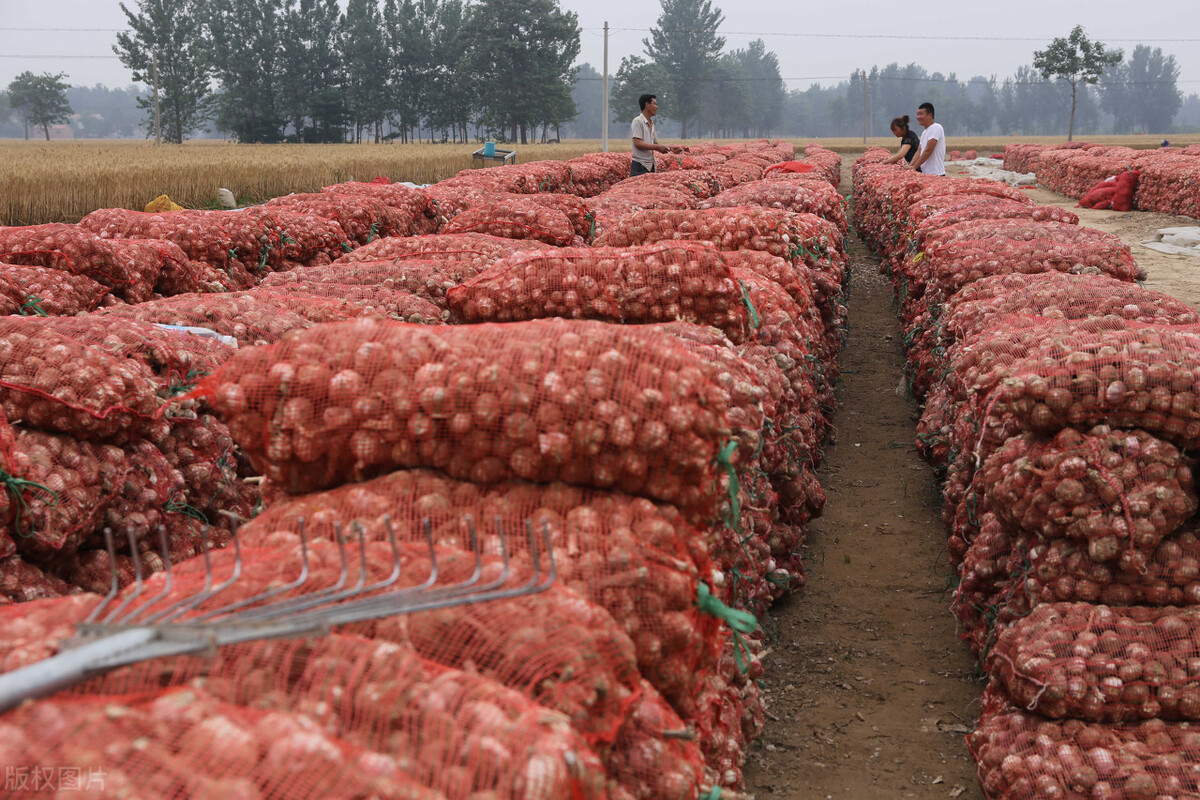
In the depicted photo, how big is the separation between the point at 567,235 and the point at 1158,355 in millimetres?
4722

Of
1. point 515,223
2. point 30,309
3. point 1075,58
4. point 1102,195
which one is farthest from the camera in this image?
point 1075,58

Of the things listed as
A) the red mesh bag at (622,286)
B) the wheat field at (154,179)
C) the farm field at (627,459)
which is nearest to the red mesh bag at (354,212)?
the farm field at (627,459)

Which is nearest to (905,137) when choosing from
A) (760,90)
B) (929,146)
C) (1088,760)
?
(929,146)

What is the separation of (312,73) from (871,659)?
71.2 meters

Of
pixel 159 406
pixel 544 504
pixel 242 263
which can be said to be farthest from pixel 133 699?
pixel 242 263

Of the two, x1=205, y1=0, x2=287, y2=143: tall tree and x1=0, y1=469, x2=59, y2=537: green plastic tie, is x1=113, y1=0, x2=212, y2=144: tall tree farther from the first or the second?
x1=0, y1=469, x2=59, y2=537: green plastic tie

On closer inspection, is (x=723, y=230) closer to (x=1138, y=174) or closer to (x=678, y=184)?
(x=678, y=184)

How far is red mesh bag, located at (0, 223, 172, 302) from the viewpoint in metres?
6.02

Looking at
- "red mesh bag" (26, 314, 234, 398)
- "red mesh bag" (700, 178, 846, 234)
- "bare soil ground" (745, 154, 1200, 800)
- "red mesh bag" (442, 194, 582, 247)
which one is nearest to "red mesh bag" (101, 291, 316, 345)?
"red mesh bag" (26, 314, 234, 398)

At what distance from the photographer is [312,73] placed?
67562mm

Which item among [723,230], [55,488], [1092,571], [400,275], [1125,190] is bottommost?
[1092,571]

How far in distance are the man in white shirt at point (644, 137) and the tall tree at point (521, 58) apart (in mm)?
56396

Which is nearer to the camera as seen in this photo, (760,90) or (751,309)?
(751,309)

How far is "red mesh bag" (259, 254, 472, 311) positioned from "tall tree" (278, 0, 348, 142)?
63.6 meters
